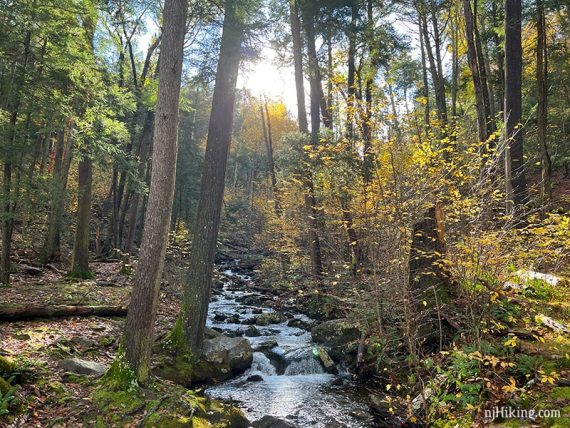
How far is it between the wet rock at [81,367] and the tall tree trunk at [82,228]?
6.46 metres

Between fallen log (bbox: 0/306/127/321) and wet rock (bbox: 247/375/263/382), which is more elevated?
fallen log (bbox: 0/306/127/321)

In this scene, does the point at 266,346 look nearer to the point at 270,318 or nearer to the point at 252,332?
the point at 252,332

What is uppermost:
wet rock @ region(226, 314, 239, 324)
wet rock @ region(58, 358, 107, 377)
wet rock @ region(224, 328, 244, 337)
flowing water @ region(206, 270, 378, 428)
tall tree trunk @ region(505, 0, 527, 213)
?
tall tree trunk @ region(505, 0, 527, 213)

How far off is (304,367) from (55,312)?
17.8ft

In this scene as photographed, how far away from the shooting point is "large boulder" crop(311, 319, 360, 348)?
8.84 meters

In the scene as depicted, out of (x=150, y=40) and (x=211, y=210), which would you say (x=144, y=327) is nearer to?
(x=211, y=210)

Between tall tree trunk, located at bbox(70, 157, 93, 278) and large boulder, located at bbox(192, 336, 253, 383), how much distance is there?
19.1ft

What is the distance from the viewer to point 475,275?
4844mm

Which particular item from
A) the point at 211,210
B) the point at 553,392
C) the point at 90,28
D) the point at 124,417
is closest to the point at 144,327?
the point at 124,417

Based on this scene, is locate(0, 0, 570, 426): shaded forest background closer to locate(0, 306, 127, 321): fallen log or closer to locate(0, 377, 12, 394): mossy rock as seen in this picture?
locate(0, 306, 127, 321): fallen log

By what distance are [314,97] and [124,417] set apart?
11.6 meters

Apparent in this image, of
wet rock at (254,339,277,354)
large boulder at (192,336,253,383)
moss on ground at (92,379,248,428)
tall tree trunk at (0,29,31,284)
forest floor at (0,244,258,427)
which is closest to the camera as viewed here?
forest floor at (0,244,258,427)

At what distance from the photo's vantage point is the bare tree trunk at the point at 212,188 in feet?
23.9

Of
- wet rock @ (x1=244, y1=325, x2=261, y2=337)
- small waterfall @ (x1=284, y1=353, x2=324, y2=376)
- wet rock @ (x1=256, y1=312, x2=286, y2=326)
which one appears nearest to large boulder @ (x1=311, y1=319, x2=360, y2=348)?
small waterfall @ (x1=284, y1=353, x2=324, y2=376)
